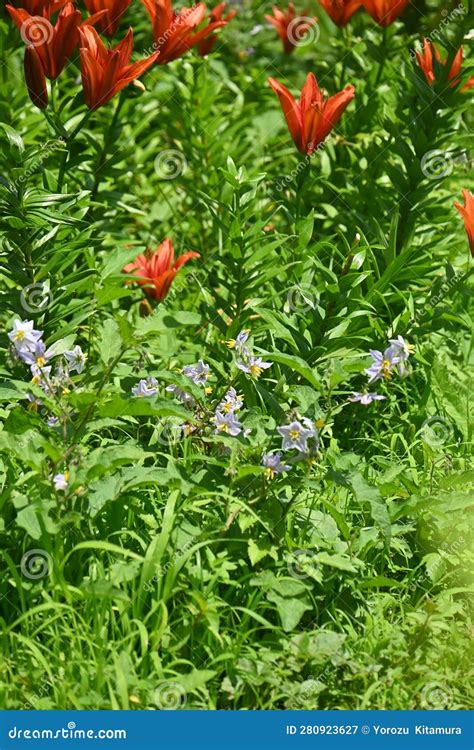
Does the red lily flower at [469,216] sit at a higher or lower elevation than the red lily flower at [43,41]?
lower

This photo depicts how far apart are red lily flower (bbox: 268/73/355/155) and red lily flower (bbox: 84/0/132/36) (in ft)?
1.96

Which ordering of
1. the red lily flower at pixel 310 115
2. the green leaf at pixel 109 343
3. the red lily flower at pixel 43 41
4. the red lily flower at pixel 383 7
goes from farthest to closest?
the red lily flower at pixel 383 7, the red lily flower at pixel 310 115, the red lily flower at pixel 43 41, the green leaf at pixel 109 343

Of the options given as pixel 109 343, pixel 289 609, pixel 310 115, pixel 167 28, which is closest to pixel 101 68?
pixel 167 28

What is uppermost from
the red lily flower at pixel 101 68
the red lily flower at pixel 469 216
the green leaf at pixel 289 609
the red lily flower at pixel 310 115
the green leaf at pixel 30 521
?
the red lily flower at pixel 101 68

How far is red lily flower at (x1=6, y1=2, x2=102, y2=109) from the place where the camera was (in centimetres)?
314

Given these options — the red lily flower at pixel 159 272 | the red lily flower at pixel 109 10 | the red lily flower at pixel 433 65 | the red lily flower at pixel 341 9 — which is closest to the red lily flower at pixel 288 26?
the red lily flower at pixel 341 9

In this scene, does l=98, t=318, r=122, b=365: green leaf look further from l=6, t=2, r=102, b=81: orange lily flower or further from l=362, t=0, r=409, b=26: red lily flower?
l=362, t=0, r=409, b=26: red lily flower

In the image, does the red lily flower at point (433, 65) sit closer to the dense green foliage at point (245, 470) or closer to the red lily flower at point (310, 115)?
the dense green foliage at point (245, 470)

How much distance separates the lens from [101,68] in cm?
320

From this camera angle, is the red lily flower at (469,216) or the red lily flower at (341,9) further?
the red lily flower at (341,9)

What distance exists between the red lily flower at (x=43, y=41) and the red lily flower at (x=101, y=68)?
0.05m

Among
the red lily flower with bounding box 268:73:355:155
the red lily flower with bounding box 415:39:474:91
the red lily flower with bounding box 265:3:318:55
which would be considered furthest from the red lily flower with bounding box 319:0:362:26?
the red lily flower with bounding box 268:73:355:155

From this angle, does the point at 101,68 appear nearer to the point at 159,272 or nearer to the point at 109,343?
the point at 159,272

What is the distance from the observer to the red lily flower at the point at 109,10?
3.40 meters
